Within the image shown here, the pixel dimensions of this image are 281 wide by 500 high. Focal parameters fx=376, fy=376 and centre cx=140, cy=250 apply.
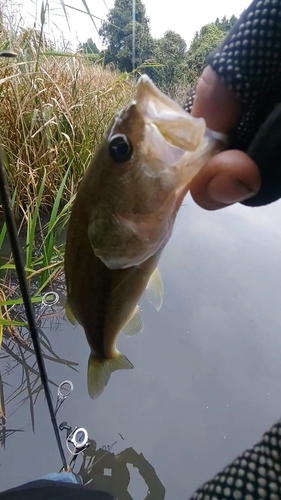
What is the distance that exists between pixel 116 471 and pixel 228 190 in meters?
1.05

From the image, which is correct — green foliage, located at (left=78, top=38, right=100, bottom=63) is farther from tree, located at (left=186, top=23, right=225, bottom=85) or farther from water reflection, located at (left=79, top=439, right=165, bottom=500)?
tree, located at (left=186, top=23, right=225, bottom=85)

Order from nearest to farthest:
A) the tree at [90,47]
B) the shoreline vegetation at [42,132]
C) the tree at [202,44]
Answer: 1. the shoreline vegetation at [42,132]
2. the tree at [90,47]
3. the tree at [202,44]

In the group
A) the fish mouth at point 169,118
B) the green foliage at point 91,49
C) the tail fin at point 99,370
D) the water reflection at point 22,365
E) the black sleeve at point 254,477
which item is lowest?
the water reflection at point 22,365

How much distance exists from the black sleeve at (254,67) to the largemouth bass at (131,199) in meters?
0.07

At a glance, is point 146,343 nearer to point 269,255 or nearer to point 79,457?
point 79,457

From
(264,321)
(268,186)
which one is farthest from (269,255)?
(268,186)

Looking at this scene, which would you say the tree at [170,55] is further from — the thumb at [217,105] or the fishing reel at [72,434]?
the thumb at [217,105]

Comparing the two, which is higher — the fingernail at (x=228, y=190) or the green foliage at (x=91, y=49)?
the fingernail at (x=228, y=190)

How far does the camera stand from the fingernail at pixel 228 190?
58cm

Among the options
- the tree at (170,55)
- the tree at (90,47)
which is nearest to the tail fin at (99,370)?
the tree at (90,47)

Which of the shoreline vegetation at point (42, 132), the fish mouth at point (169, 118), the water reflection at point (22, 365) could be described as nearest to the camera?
the fish mouth at point (169, 118)

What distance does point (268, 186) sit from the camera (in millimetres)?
602

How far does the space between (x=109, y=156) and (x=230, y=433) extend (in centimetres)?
109

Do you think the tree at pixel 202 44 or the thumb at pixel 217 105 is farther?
the tree at pixel 202 44
